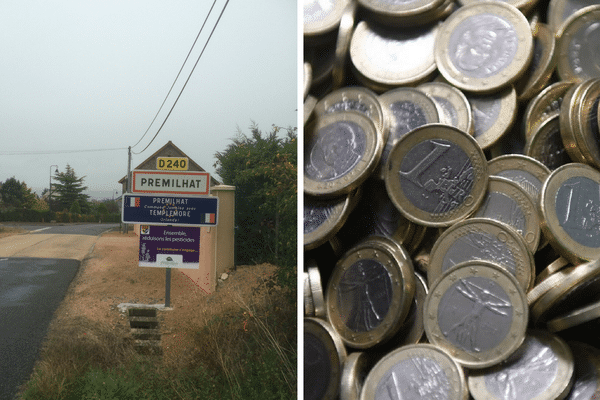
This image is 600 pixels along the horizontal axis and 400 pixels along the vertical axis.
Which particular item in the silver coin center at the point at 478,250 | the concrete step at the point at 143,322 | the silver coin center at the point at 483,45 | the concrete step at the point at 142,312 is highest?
the silver coin center at the point at 483,45

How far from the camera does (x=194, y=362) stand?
2.43m

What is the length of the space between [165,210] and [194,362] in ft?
3.06

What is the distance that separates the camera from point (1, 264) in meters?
2.23

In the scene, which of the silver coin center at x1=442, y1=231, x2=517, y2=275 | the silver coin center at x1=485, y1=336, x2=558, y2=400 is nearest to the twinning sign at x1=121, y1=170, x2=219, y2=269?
the silver coin center at x1=442, y1=231, x2=517, y2=275

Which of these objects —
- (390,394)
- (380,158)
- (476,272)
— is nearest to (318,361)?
(390,394)

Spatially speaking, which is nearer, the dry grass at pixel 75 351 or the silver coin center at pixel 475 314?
the silver coin center at pixel 475 314

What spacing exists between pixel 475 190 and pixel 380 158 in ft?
1.10

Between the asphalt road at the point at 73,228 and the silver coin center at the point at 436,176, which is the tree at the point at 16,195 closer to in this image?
the asphalt road at the point at 73,228

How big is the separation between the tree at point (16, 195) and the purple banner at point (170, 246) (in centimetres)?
65

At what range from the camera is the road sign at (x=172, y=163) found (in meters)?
2.38

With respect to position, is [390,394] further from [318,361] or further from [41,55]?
[41,55]

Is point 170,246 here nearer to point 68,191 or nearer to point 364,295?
point 68,191

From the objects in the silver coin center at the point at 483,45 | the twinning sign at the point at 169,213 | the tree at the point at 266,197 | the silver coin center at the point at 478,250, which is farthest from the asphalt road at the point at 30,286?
the silver coin center at the point at 483,45

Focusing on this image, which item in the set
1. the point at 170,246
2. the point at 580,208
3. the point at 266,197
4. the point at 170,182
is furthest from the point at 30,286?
the point at 580,208
